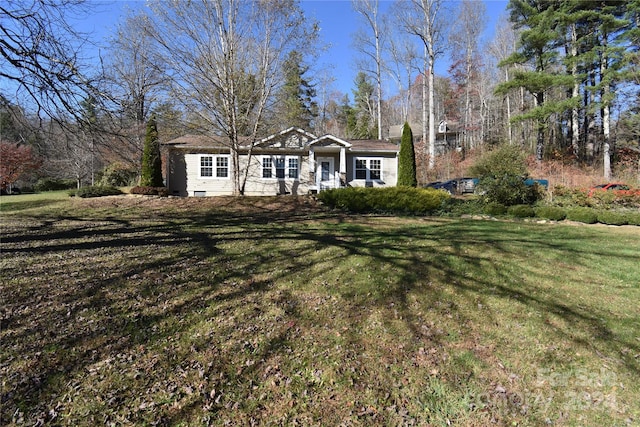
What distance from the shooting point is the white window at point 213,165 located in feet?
60.6

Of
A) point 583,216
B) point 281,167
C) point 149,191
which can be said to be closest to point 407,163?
point 281,167

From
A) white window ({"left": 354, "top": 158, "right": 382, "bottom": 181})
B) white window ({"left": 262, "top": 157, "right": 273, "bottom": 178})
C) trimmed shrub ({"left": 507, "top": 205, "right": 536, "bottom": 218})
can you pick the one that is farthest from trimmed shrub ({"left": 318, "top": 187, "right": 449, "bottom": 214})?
white window ({"left": 262, "top": 157, "right": 273, "bottom": 178})

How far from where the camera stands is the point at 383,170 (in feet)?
65.4

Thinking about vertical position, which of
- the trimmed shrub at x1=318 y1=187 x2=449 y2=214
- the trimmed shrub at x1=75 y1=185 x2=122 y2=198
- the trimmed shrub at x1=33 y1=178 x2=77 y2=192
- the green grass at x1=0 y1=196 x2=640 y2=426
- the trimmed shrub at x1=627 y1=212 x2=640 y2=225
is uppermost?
the trimmed shrub at x1=33 y1=178 x2=77 y2=192

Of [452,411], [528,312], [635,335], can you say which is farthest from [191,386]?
[635,335]

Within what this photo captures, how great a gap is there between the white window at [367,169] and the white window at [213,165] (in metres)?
7.76

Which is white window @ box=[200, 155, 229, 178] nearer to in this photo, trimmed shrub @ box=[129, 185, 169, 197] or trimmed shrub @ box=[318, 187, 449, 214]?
trimmed shrub @ box=[129, 185, 169, 197]

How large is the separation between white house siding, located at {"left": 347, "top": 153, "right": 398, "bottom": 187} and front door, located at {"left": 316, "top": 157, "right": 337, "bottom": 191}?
0.98 m

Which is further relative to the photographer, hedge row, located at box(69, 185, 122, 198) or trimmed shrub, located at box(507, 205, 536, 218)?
hedge row, located at box(69, 185, 122, 198)

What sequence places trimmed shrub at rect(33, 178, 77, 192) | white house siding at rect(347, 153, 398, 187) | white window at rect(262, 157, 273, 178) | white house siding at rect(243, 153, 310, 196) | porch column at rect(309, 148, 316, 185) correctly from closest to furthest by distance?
porch column at rect(309, 148, 316, 185) < white house siding at rect(243, 153, 310, 196) < white window at rect(262, 157, 273, 178) < white house siding at rect(347, 153, 398, 187) < trimmed shrub at rect(33, 178, 77, 192)

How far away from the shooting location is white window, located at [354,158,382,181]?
65.1ft

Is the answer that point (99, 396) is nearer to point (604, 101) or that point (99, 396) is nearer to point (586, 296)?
point (586, 296)

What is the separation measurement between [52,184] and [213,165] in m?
16.7

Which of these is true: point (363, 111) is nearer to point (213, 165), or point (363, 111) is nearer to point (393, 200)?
point (213, 165)
